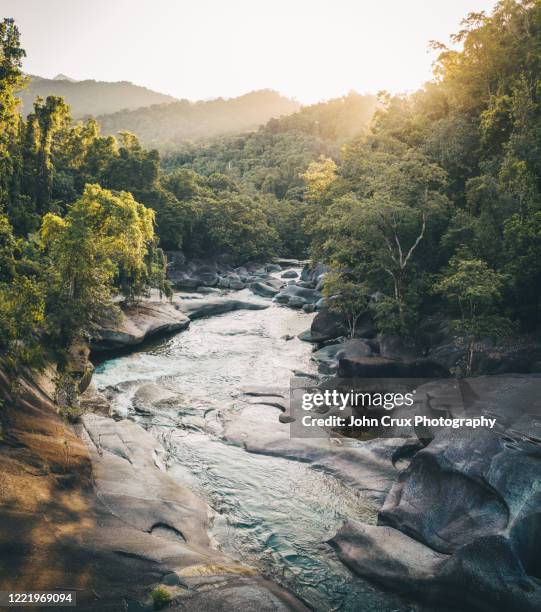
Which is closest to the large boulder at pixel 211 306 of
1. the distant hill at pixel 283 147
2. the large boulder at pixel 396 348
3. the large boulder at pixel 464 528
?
the large boulder at pixel 396 348

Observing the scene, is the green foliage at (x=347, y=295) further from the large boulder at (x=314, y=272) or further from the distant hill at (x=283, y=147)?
the distant hill at (x=283, y=147)

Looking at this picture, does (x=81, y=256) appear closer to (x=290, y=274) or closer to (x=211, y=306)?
(x=211, y=306)

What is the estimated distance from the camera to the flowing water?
10.7m

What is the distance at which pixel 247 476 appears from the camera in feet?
49.3

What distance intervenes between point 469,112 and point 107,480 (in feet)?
134

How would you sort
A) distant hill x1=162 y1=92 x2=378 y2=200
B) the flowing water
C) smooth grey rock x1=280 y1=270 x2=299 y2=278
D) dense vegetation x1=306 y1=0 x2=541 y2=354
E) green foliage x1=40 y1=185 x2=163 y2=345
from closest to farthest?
the flowing water < green foliage x1=40 y1=185 x2=163 y2=345 < dense vegetation x1=306 y1=0 x2=541 y2=354 < smooth grey rock x1=280 y1=270 x2=299 y2=278 < distant hill x1=162 y1=92 x2=378 y2=200

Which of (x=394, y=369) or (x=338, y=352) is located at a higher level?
(x=394, y=369)

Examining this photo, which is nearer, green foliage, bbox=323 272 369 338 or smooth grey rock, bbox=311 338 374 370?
smooth grey rock, bbox=311 338 374 370

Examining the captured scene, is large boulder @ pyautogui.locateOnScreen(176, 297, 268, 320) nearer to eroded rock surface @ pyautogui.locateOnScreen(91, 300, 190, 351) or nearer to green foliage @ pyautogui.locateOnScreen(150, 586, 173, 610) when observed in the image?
eroded rock surface @ pyautogui.locateOnScreen(91, 300, 190, 351)

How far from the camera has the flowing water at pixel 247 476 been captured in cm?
1068

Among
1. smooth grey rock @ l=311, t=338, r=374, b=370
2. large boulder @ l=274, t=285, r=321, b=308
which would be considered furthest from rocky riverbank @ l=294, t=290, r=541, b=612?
large boulder @ l=274, t=285, r=321, b=308

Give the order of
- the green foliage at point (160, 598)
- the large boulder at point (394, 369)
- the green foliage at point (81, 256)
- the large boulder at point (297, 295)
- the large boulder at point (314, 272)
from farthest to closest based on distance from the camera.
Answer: the large boulder at point (314, 272)
the large boulder at point (297, 295)
the large boulder at point (394, 369)
the green foliage at point (81, 256)
the green foliage at point (160, 598)

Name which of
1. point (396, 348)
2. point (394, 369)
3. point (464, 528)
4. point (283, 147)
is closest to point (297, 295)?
point (396, 348)

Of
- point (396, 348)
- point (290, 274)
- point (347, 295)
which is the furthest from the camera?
point (290, 274)
